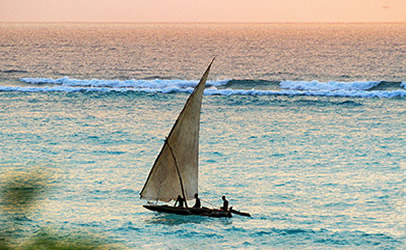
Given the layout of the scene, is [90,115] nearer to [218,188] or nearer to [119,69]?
[218,188]

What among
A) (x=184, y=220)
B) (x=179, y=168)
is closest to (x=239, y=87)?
(x=179, y=168)

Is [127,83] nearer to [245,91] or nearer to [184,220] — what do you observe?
[245,91]

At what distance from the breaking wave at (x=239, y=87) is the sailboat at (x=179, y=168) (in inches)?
1010

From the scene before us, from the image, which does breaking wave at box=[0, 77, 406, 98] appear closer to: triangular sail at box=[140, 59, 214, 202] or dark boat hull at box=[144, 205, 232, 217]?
triangular sail at box=[140, 59, 214, 202]

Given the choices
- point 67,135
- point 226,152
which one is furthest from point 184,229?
point 67,135

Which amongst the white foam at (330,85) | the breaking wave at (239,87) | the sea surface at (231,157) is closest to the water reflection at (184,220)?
the sea surface at (231,157)

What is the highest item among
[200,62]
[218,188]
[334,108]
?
[200,62]

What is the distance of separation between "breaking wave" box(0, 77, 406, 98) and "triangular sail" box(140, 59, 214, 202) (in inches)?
1010

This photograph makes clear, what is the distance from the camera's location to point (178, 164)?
617 inches

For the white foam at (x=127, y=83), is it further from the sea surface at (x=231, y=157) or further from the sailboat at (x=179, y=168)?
the sailboat at (x=179, y=168)

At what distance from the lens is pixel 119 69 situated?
63688mm

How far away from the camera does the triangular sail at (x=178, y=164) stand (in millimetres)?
15078

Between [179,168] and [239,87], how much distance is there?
3169 cm

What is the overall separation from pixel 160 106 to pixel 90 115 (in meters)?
5.01
